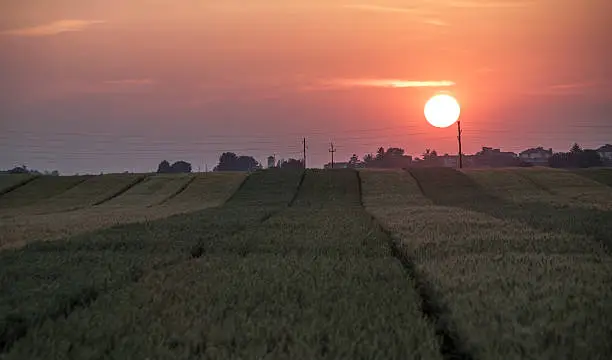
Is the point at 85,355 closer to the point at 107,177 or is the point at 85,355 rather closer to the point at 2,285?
the point at 2,285

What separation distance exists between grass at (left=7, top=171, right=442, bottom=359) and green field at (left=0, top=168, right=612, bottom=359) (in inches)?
1.4

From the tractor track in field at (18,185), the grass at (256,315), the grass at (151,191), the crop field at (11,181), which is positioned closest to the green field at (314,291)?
the grass at (256,315)

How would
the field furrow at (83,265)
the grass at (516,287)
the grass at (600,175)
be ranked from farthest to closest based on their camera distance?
the grass at (600,175) → the field furrow at (83,265) → the grass at (516,287)

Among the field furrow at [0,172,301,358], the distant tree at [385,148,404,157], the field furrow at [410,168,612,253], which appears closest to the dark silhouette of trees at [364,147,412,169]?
the distant tree at [385,148,404,157]

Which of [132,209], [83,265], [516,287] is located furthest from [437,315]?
[132,209]

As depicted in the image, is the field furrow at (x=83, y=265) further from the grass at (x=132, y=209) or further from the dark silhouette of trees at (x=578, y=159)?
the dark silhouette of trees at (x=578, y=159)

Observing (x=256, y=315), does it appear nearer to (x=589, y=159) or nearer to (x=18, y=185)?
(x=18, y=185)

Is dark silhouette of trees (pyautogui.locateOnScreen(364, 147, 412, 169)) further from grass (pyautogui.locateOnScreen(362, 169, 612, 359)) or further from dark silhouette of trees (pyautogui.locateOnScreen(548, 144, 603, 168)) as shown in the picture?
grass (pyautogui.locateOnScreen(362, 169, 612, 359))

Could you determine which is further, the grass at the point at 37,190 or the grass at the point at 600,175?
the grass at the point at 600,175

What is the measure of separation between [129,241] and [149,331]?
45.0 ft

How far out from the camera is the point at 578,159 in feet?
506

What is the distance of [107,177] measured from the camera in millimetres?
76375

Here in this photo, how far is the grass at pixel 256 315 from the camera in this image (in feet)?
28.1

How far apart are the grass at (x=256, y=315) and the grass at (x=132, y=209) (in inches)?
432
